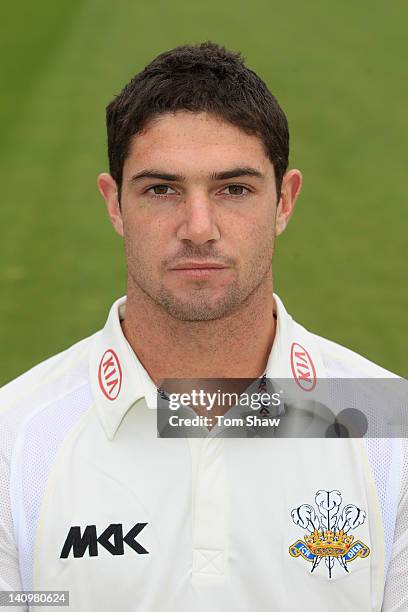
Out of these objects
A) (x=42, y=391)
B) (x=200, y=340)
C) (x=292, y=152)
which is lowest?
(x=42, y=391)

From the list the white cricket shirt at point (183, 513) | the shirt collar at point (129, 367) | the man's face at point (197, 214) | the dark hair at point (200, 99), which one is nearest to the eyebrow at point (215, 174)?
the man's face at point (197, 214)

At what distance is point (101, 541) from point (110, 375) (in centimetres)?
50

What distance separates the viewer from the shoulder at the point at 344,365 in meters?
3.21

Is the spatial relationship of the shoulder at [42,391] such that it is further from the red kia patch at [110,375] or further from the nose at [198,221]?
the nose at [198,221]

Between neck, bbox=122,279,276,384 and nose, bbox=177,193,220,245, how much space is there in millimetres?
272

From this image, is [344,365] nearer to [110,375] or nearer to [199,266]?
[199,266]

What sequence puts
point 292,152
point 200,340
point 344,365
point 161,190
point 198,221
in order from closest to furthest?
1. point 198,221
2. point 161,190
3. point 200,340
4. point 344,365
5. point 292,152

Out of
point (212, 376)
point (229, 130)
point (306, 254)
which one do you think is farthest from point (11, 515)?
point (306, 254)

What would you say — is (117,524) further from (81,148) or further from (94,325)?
(81,148)

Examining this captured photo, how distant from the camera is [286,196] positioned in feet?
10.8

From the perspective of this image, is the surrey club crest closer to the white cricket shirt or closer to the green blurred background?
the white cricket shirt

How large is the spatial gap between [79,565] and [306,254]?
4.94 metres

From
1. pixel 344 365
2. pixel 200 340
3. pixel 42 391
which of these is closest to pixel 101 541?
pixel 42 391

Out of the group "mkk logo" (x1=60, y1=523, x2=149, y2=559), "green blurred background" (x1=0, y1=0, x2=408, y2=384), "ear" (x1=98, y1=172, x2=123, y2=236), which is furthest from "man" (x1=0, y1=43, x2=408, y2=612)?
"green blurred background" (x1=0, y1=0, x2=408, y2=384)
